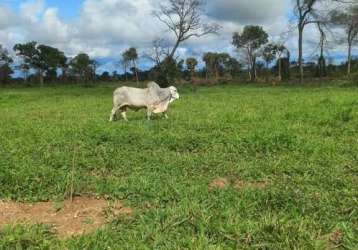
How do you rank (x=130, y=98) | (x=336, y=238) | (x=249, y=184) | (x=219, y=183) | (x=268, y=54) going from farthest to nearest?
(x=268, y=54) < (x=130, y=98) < (x=219, y=183) < (x=249, y=184) < (x=336, y=238)

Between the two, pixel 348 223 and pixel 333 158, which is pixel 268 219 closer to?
pixel 348 223

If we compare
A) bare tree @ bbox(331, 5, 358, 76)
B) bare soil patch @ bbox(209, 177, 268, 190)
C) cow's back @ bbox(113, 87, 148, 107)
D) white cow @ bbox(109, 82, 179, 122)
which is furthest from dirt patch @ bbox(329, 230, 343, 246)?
bare tree @ bbox(331, 5, 358, 76)

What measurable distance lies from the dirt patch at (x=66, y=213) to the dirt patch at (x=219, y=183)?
4.36ft

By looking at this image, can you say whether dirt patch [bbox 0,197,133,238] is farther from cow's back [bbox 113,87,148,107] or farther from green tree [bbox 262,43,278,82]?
green tree [bbox 262,43,278,82]

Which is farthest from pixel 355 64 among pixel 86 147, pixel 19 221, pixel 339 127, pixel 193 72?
pixel 19 221

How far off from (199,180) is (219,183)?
28cm

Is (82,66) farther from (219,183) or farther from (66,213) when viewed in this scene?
(66,213)

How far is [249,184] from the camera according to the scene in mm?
6926

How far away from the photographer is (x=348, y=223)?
17.6 feet

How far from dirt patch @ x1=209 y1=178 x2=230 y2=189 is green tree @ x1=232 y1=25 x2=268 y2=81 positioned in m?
53.6

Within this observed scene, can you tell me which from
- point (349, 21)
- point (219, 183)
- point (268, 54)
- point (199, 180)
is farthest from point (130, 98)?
point (268, 54)

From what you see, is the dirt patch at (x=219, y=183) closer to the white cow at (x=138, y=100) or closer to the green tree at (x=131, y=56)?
the white cow at (x=138, y=100)

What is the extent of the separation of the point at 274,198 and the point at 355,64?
5285cm

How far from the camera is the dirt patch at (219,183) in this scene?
6832mm
